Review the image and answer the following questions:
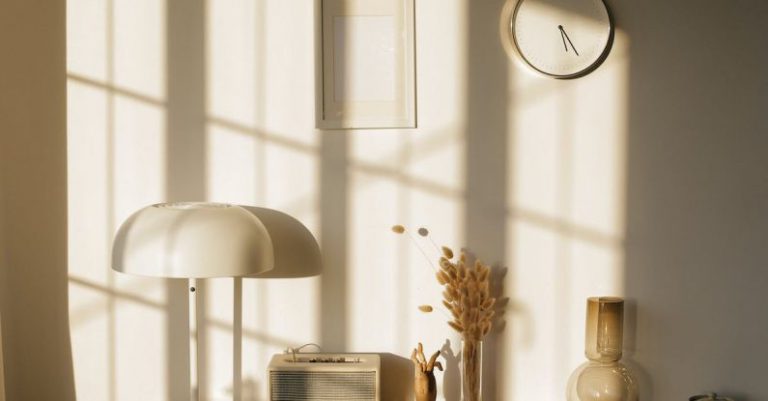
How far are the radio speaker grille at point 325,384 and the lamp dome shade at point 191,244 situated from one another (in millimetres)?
548

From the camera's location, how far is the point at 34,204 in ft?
8.59

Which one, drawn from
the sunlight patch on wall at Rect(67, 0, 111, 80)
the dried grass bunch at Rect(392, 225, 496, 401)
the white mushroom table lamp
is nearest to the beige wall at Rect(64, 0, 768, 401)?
the sunlight patch on wall at Rect(67, 0, 111, 80)

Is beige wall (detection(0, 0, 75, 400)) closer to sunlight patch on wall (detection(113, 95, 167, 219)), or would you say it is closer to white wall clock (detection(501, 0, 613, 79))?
sunlight patch on wall (detection(113, 95, 167, 219))

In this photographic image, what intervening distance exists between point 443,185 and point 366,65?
0.48m

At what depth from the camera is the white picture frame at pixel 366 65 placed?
2.60 m

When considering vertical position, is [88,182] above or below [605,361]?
above

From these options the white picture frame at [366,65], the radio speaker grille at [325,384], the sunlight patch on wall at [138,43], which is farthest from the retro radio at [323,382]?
the sunlight patch on wall at [138,43]

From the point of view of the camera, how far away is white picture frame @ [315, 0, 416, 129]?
102 inches

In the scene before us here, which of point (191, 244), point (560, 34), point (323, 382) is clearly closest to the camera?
point (191, 244)

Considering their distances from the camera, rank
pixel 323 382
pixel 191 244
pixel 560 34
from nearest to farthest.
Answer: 1. pixel 191 244
2. pixel 323 382
3. pixel 560 34

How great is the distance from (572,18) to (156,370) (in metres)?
1.86

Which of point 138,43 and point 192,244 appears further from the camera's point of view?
point 138,43

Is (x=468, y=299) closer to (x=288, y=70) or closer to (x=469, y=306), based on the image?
(x=469, y=306)

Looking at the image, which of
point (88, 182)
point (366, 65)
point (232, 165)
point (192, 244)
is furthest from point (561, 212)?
point (88, 182)
